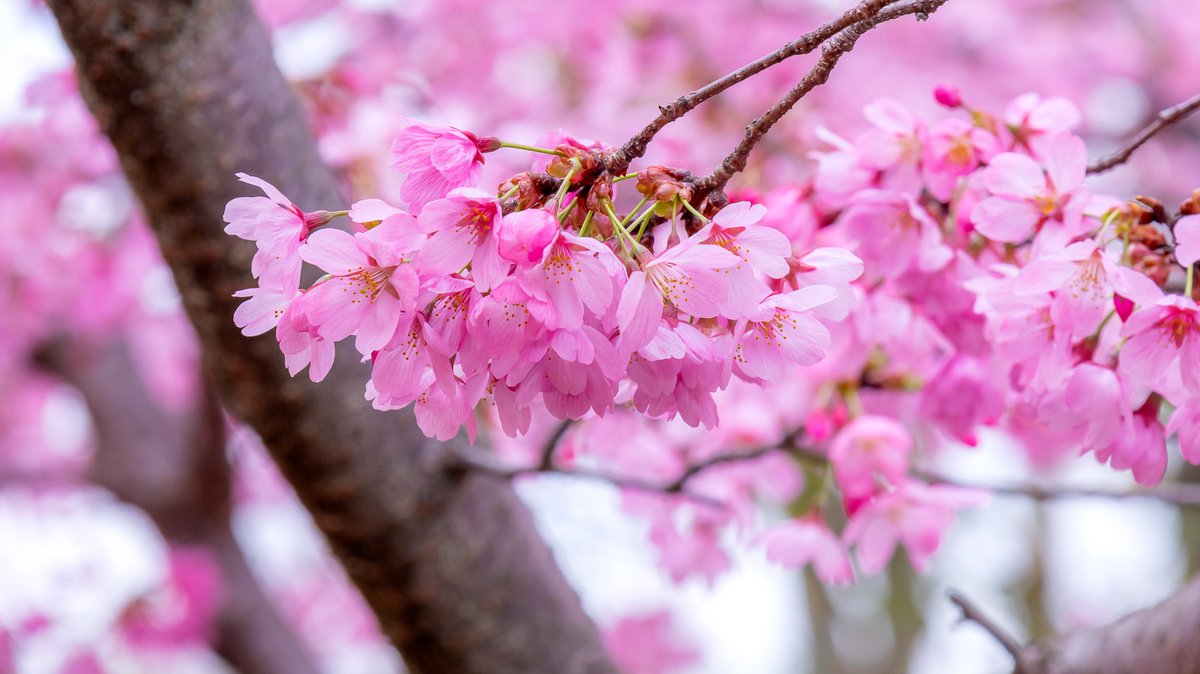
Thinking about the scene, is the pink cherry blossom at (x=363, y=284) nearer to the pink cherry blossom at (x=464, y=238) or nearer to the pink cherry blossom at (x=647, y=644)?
the pink cherry blossom at (x=464, y=238)

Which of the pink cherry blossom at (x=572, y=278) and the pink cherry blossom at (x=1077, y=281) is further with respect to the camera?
the pink cherry blossom at (x=1077, y=281)

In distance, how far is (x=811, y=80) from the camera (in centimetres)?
59

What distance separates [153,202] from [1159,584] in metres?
4.55

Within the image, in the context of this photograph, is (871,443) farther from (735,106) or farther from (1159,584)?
(1159,584)

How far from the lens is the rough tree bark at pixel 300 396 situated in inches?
37.8

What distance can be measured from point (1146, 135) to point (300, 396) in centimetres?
83

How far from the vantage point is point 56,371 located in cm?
285

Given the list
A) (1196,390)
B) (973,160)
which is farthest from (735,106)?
(1196,390)

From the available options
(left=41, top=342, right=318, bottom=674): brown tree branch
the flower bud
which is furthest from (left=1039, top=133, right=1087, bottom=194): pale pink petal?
(left=41, top=342, right=318, bottom=674): brown tree branch

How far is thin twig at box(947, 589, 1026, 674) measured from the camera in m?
0.97

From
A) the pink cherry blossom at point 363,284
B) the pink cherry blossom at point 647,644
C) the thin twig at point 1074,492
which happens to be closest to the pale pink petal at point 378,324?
the pink cherry blossom at point 363,284

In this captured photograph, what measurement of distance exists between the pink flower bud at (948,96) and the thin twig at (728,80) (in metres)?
0.29

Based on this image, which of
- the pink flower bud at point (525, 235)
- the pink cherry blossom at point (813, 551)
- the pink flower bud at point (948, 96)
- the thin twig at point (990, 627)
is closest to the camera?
the pink flower bud at point (525, 235)

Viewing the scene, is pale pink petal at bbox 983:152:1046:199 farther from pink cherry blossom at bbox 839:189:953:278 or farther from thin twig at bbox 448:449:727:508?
thin twig at bbox 448:449:727:508
